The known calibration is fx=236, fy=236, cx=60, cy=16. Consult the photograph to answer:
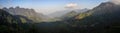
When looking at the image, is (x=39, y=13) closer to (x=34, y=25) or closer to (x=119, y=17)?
(x=34, y=25)

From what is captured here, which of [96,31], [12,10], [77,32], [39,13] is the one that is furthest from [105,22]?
[12,10]

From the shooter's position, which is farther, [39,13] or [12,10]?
[12,10]

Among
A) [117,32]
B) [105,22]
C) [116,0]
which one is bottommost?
[117,32]

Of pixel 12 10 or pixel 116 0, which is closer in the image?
pixel 116 0

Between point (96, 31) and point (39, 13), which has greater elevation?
point (39, 13)

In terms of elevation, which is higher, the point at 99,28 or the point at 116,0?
the point at 116,0

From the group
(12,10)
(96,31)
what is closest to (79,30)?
(96,31)

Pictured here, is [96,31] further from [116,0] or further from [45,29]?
[45,29]

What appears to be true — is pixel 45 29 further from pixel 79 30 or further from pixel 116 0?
pixel 116 0
